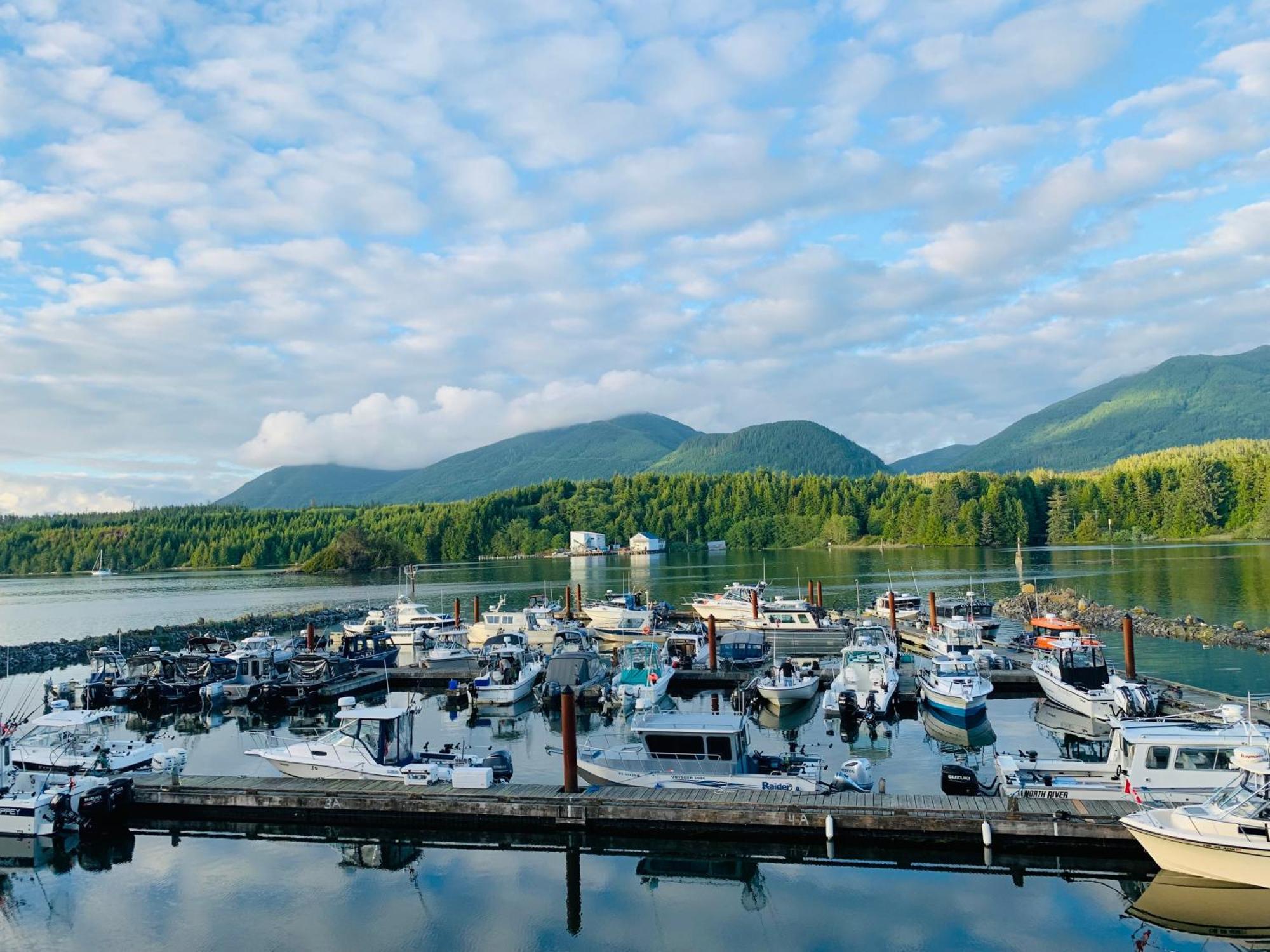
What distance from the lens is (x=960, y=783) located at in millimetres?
22641

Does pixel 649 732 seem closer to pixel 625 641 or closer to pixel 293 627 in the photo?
pixel 625 641

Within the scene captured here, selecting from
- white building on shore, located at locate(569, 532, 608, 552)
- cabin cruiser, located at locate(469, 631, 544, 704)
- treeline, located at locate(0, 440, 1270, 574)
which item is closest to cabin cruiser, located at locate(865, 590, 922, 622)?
cabin cruiser, located at locate(469, 631, 544, 704)

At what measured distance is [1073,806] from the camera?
2034 cm

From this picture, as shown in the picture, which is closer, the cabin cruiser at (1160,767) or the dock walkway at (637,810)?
the dock walkway at (637,810)

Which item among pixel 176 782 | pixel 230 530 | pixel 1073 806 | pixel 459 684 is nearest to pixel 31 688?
pixel 459 684

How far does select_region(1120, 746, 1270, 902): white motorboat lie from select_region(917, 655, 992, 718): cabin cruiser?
13.6 meters

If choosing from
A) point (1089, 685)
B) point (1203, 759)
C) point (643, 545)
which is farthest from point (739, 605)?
point (643, 545)

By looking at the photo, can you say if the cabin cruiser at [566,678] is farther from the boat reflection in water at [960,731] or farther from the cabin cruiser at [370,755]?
the boat reflection in water at [960,731]

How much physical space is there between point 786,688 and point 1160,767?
15.7 m

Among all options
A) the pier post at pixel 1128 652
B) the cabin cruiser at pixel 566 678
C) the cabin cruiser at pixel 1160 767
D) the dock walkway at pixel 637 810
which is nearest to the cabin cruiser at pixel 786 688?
the cabin cruiser at pixel 566 678

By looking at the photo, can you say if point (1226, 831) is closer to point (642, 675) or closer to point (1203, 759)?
point (1203, 759)

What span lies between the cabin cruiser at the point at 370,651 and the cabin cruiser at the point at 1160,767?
104 ft

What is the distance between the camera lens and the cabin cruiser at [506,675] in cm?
3859

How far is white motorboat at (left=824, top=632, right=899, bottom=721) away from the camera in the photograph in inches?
1298
